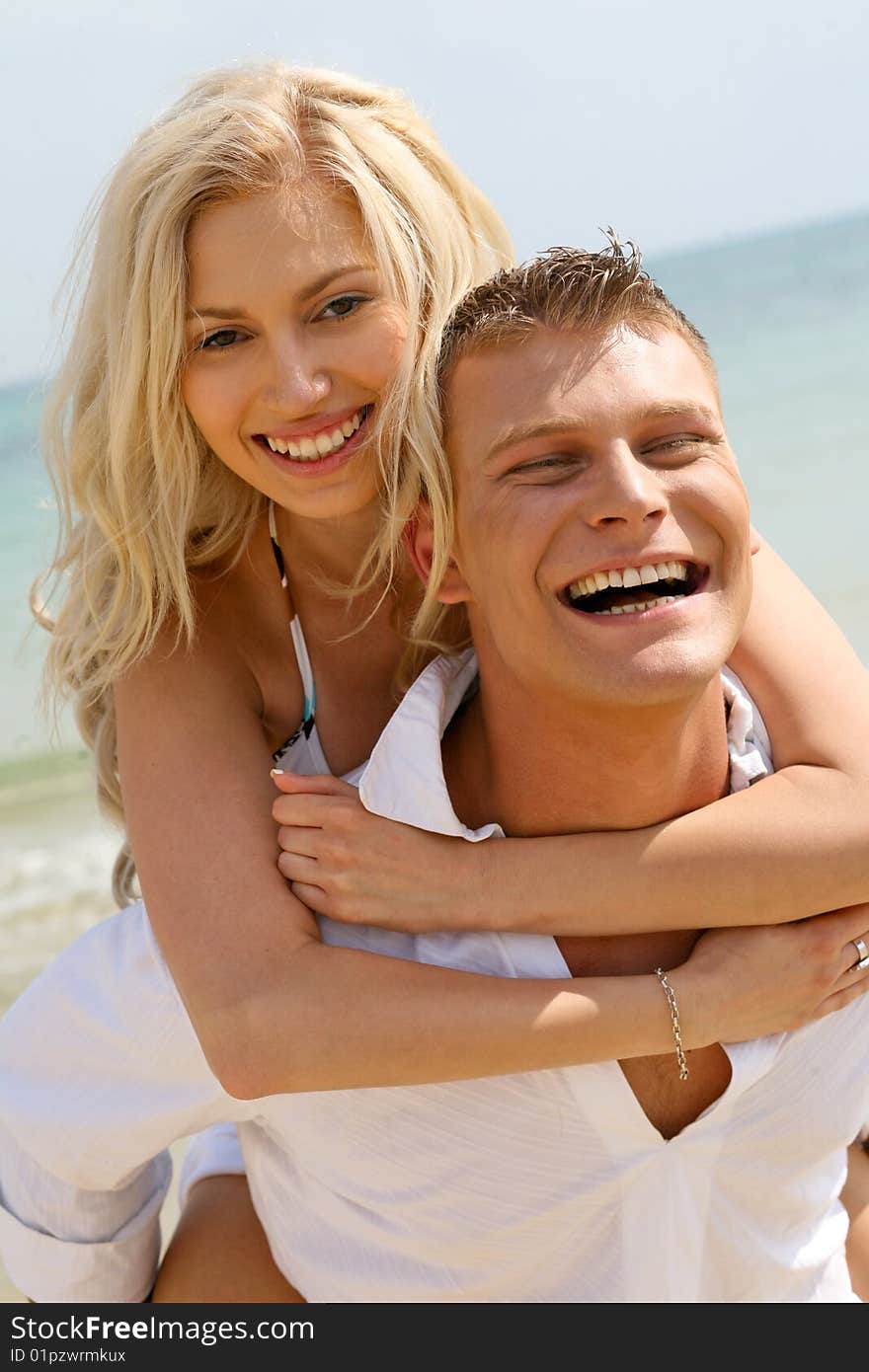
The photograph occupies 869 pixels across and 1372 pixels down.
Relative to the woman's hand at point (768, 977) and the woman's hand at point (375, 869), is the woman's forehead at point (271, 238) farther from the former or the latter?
the woman's hand at point (768, 977)

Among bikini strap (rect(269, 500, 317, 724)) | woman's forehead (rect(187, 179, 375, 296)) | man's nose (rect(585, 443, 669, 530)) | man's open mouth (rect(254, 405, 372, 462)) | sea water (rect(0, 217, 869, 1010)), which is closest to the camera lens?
man's nose (rect(585, 443, 669, 530))

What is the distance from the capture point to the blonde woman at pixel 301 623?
102 inches

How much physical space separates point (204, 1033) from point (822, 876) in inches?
42.4

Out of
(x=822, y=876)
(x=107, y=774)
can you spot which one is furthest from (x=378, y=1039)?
(x=107, y=774)

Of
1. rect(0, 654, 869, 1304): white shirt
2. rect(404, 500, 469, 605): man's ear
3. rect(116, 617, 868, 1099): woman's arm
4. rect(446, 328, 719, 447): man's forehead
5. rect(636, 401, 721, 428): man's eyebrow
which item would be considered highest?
rect(446, 328, 719, 447): man's forehead

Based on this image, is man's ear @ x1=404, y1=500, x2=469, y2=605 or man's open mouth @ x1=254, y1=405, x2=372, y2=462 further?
man's open mouth @ x1=254, y1=405, x2=372, y2=462

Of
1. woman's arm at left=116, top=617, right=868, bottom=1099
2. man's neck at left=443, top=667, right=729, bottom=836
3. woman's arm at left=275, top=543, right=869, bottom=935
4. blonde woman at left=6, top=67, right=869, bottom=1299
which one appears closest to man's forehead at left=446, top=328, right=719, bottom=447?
blonde woman at left=6, top=67, right=869, bottom=1299

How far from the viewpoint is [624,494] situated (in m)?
2.50

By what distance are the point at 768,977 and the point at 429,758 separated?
681 mm

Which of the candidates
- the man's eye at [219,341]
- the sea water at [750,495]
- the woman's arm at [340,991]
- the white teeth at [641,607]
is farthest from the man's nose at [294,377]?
the sea water at [750,495]

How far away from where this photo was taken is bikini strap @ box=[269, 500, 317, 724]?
11.3 feet

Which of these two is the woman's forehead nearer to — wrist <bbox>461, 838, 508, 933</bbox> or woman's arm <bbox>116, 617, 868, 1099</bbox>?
woman's arm <bbox>116, 617, 868, 1099</bbox>

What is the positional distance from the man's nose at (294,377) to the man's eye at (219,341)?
13 cm

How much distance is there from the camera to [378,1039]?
2525 millimetres
